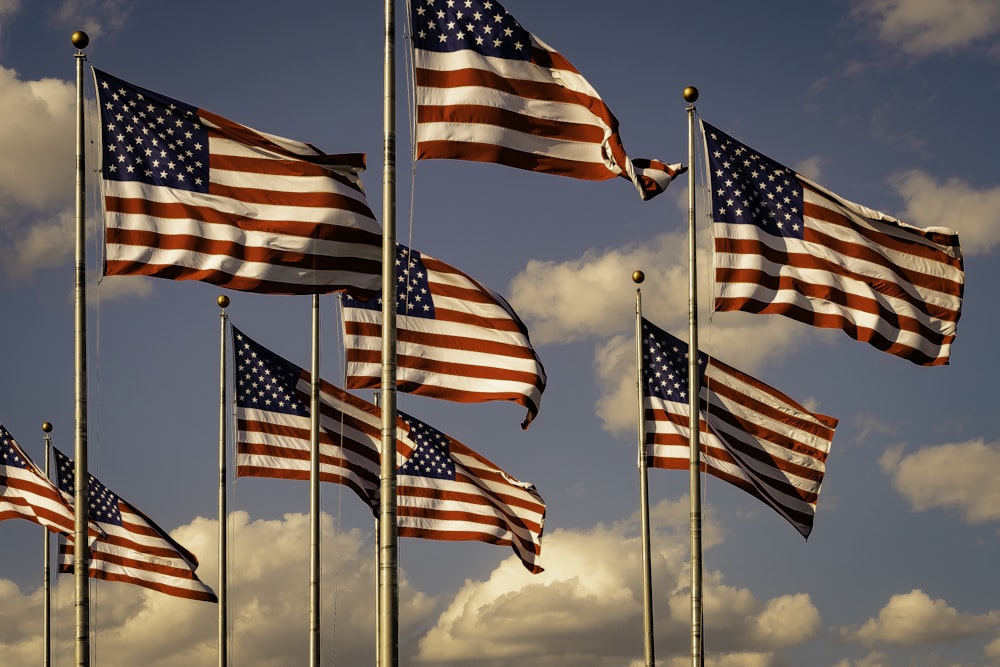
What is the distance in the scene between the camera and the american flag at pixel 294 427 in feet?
124

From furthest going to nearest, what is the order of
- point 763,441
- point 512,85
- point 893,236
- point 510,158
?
point 763,441
point 893,236
point 512,85
point 510,158

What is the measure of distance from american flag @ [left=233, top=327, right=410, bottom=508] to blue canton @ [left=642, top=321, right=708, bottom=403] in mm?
6776

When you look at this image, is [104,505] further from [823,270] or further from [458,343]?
[823,270]

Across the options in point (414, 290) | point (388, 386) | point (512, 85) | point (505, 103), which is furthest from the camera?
point (414, 290)

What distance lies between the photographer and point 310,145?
2638cm

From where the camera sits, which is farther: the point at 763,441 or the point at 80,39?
the point at 763,441

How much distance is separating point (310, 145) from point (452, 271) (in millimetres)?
8135

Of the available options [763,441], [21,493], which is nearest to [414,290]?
[763,441]

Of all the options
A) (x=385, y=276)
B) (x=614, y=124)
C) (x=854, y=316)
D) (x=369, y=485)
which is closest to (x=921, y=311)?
(x=854, y=316)

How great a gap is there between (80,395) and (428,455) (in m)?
14.6

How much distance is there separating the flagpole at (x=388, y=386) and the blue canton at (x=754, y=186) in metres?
7.64

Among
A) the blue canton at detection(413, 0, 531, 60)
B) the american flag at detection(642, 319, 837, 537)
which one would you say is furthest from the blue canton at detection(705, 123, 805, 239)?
the american flag at detection(642, 319, 837, 537)

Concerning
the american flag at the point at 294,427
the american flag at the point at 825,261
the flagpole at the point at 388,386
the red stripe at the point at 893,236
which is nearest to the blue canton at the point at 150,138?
the flagpole at the point at 388,386

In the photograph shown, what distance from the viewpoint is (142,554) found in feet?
140
